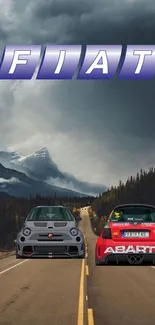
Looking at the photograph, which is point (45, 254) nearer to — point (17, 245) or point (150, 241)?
point (17, 245)

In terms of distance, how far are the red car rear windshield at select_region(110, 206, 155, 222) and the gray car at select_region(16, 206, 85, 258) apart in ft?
4.60

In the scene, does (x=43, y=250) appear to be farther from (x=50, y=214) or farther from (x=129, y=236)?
(x=129, y=236)

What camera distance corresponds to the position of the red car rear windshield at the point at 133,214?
14359mm

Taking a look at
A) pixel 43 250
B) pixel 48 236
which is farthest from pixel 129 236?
pixel 43 250

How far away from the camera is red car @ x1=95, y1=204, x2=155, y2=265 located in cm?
1402

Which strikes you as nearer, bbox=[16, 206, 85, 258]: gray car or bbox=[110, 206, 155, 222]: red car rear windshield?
bbox=[110, 206, 155, 222]: red car rear windshield

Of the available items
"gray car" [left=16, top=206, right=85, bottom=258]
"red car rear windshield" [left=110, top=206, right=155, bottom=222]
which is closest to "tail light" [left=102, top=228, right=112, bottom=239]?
"red car rear windshield" [left=110, top=206, right=155, bottom=222]

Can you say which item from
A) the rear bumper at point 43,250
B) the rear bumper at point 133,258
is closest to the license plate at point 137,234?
the rear bumper at point 133,258

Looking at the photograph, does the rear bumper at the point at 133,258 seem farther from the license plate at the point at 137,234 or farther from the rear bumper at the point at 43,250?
the rear bumper at the point at 43,250

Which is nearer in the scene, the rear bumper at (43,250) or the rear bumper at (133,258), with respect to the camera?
the rear bumper at (133,258)

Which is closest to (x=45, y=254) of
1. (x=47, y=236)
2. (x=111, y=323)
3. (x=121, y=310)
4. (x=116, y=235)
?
(x=47, y=236)

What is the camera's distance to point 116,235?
46.9ft

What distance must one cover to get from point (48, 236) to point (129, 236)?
2.32m

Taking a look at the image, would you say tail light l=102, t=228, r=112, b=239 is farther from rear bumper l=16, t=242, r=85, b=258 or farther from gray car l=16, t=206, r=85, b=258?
rear bumper l=16, t=242, r=85, b=258
